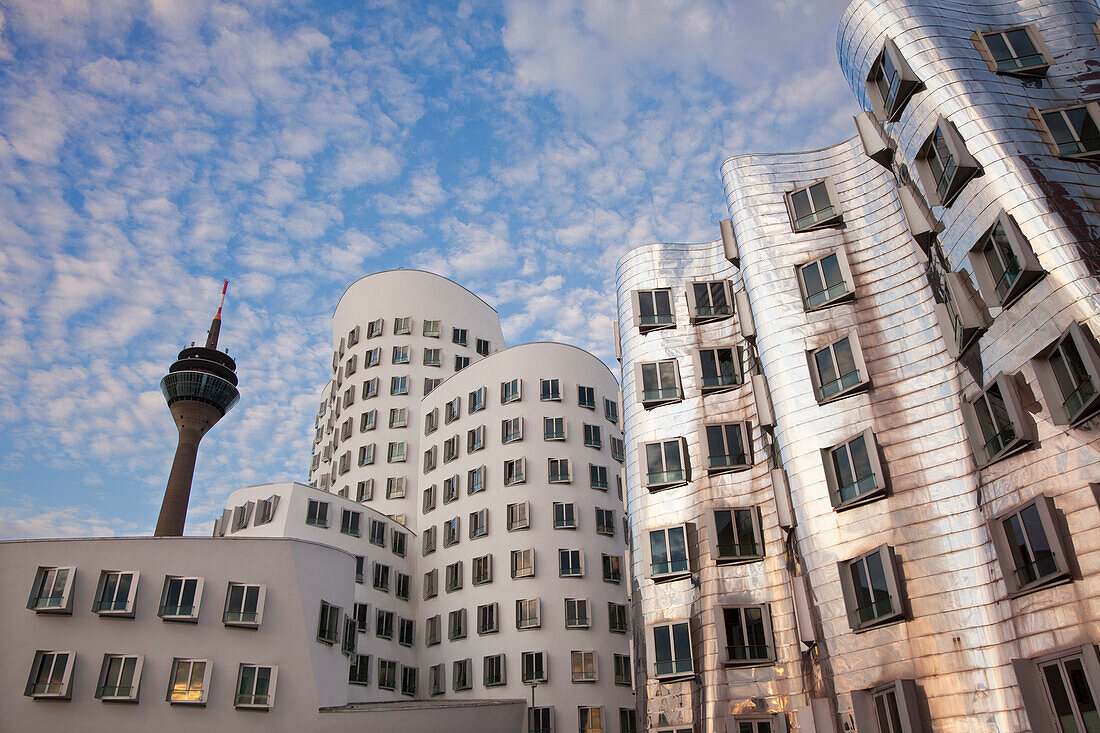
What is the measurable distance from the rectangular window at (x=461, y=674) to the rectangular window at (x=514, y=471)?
11.9 meters

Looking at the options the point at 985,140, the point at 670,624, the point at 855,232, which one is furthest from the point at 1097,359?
the point at 670,624

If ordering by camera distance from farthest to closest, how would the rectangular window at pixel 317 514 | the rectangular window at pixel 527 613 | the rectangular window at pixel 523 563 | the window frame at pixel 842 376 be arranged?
1. the rectangular window at pixel 317 514
2. the rectangular window at pixel 523 563
3. the rectangular window at pixel 527 613
4. the window frame at pixel 842 376

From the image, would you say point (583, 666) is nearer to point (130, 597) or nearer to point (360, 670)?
point (360, 670)

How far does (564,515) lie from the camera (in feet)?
174

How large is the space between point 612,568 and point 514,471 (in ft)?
30.3

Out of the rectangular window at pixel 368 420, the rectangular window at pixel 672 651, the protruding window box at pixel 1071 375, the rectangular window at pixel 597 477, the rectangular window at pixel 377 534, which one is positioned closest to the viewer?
the protruding window box at pixel 1071 375

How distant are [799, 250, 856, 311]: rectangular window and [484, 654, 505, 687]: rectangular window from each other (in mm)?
31158

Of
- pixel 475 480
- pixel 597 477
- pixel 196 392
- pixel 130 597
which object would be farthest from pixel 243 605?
pixel 196 392

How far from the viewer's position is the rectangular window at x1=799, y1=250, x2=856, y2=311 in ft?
95.5

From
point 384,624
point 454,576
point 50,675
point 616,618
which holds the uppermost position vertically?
point 454,576

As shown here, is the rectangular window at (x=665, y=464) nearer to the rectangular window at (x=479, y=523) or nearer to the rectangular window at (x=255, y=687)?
the rectangular window at (x=255, y=687)

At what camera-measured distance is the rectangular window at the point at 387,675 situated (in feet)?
171

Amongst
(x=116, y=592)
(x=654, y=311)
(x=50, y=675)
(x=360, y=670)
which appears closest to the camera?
(x=50, y=675)

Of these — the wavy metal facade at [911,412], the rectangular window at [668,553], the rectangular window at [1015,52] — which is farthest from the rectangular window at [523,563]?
the rectangular window at [1015,52]
